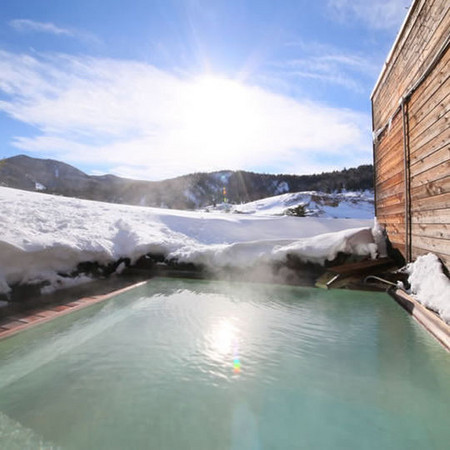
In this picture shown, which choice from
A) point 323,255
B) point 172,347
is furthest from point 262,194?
point 172,347

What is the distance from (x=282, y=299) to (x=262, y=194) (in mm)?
39832

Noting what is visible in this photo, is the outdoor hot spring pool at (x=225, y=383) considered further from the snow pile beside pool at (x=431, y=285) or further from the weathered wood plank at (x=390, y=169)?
the weathered wood plank at (x=390, y=169)

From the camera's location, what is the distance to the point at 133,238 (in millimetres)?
5871

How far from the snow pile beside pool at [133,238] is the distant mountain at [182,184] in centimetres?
2800

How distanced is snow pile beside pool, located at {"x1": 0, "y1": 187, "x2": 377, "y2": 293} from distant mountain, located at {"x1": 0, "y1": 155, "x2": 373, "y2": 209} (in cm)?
2800

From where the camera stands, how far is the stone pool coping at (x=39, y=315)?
9.03 feet

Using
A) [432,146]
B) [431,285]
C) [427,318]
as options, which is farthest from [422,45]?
[427,318]

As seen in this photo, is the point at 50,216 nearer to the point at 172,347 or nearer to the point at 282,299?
the point at 172,347

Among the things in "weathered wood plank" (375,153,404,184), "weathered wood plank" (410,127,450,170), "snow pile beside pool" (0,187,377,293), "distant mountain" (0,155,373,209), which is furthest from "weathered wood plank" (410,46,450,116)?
"distant mountain" (0,155,373,209)

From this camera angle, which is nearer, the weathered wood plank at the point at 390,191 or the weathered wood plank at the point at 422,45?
the weathered wood plank at the point at 422,45

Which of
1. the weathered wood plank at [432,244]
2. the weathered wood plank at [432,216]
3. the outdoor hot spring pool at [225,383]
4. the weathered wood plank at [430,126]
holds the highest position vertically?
the weathered wood plank at [430,126]

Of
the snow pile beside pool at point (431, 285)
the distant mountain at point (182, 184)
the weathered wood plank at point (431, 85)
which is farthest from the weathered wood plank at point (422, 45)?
the distant mountain at point (182, 184)

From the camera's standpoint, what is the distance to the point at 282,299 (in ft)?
14.1

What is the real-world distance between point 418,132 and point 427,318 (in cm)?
245
